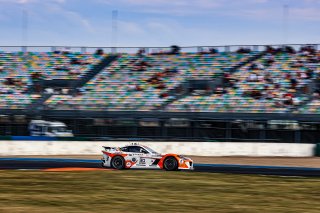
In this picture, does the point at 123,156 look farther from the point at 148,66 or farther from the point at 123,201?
the point at 148,66

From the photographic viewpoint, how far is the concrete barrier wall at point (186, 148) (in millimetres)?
30094

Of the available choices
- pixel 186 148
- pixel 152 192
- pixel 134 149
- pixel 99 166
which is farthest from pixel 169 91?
pixel 152 192

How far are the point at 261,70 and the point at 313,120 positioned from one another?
7.24 metres

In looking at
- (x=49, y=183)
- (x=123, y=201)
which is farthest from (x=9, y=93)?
(x=123, y=201)

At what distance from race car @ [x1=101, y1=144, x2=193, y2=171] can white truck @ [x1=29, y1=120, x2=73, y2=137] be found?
39.9 feet

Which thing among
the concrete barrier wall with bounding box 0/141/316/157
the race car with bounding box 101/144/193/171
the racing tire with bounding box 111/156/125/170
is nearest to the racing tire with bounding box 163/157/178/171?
the race car with bounding box 101/144/193/171

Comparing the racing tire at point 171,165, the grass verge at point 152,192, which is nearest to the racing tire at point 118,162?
the racing tire at point 171,165

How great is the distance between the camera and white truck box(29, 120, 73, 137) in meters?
32.6

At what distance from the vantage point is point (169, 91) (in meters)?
36.7

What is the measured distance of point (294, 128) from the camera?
103 feet

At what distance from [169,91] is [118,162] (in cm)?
1588

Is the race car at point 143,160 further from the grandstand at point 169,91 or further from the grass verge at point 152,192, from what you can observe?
the grandstand at point 169,91

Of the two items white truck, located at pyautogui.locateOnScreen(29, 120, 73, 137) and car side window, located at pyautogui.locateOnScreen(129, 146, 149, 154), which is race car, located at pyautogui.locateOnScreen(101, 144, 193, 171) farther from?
white truck, located at pyautogui.locateOnScreen(29, 120, 73, 137)

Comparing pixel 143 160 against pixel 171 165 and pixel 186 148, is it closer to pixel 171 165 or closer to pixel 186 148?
pixel 171 165
